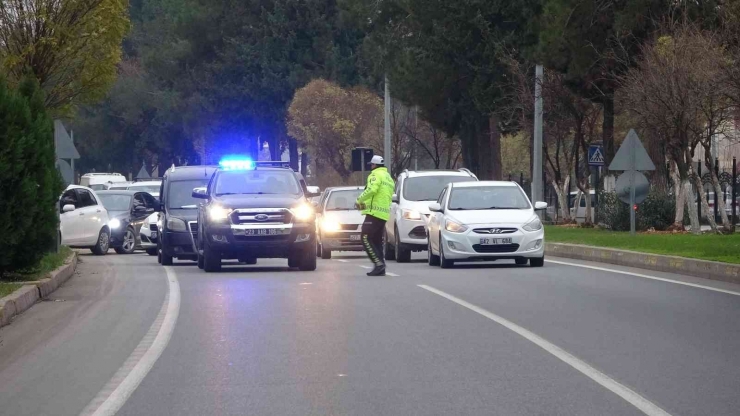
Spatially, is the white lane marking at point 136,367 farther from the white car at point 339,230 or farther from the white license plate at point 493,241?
the white car at point 339,230

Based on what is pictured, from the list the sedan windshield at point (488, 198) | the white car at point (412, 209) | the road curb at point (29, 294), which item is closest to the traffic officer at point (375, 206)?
the sedan windshield at point (488, 198)

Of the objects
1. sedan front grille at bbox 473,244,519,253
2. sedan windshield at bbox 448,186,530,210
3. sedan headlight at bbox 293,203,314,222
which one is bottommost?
sedan front grille at bbox 473,244,519,253

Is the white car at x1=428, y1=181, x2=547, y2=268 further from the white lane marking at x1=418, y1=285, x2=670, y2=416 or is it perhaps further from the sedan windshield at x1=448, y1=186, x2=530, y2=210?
the white lane marking at x1=418, y1=285, x2=670, y2=416

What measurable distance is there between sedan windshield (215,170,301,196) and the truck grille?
1.12 metres

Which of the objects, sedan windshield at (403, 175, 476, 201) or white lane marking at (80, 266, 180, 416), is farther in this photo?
sedan windshield at (403, 175, 476, 201)

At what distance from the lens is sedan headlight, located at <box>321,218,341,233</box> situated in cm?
3147

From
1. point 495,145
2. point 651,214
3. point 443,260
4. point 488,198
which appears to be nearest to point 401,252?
point 488,198

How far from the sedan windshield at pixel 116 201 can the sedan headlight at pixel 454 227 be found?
49.2ft

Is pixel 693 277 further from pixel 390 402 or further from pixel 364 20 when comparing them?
pixel 364 20

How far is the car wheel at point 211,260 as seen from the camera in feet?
78.6

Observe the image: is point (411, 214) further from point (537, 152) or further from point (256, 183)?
point (537, 152)

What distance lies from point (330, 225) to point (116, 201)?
8676 mm

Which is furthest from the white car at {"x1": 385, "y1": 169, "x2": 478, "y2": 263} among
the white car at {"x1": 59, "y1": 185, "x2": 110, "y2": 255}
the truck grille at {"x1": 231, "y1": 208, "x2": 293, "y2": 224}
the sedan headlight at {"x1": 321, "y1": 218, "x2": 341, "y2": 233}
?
the white car at {"x1": 59, "y1": 185, "x2": 110, "y2": 255}

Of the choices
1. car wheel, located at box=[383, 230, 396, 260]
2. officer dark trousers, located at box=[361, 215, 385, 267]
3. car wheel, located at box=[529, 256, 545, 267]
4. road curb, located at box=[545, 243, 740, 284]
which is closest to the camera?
road curb, located at box=[545, 243, 740, 284]
